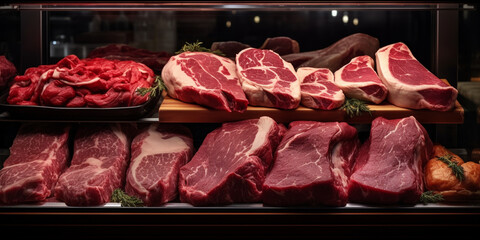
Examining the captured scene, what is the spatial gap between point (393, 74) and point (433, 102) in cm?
34

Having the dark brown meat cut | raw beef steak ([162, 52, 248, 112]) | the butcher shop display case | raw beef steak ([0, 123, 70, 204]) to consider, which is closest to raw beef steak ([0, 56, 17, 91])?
the butcher shop display case

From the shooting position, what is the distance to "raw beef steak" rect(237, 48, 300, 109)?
3.38 metres

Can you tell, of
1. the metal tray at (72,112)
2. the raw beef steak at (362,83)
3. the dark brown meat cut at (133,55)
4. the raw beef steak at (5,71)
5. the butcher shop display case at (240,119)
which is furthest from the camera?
the dark brown meat cut at (133,55)

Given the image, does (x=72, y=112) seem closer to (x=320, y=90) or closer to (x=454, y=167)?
(x=320, y=90)

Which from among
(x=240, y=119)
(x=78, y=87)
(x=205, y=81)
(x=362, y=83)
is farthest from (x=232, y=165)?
(x=78, y=87)

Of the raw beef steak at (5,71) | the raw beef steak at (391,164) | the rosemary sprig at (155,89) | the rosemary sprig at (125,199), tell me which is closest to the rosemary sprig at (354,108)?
the raw beef steak at (391,164)

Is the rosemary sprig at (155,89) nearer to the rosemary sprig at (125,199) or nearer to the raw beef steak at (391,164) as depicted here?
the rosemary sprig at (125,199)

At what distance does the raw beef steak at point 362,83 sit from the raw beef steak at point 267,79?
34 centimetres

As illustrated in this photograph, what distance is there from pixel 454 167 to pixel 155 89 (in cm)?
207

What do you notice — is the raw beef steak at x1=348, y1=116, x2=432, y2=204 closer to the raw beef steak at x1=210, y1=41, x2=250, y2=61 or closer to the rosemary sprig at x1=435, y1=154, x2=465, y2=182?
the rosemary sprig at x1=435, y1=154, x2=465, y2=182

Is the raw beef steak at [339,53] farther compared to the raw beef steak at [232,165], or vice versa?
the raw beef steak at [339,53]

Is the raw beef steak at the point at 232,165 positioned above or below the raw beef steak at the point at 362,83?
below

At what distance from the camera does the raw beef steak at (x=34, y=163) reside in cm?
319

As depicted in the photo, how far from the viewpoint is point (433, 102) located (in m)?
3.39
